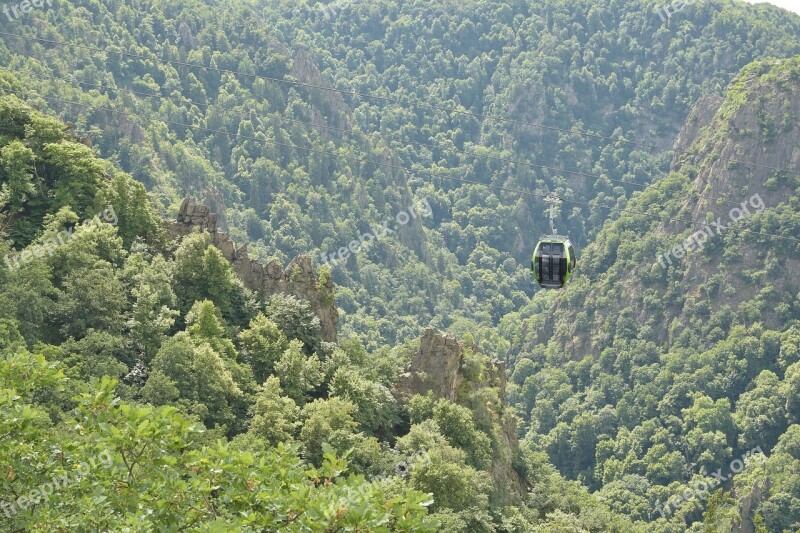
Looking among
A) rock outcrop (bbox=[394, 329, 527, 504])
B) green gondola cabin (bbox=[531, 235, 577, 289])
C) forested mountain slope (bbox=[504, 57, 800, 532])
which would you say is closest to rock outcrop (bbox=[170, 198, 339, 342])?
rock outcrop (bbox=[394, 329, 527, 504])

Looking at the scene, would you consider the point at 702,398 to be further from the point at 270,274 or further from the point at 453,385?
the point at 270,274

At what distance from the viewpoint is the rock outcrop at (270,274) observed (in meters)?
87.7

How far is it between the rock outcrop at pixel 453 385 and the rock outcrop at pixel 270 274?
561 cm

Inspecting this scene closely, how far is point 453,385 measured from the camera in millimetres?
89062

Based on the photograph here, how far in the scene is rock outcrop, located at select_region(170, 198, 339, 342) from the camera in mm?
87688

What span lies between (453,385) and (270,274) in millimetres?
12956

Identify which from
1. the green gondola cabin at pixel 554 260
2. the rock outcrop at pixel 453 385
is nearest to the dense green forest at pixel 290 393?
the rock outcrop at pixel 453 385

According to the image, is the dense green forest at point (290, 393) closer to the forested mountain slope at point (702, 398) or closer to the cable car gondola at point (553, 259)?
the forested mountain slope at point (702, 398)

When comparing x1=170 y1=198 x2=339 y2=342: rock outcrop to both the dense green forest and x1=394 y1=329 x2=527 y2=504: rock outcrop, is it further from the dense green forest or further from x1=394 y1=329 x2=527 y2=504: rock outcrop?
x1=394 y1=329 x2=527 y2=504: rock outcrop

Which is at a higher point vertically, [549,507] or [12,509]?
[549,507]

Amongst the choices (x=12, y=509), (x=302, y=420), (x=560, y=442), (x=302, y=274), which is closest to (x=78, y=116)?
(x=560, y=442)

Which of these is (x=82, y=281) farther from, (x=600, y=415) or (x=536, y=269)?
(x=600, y=415)

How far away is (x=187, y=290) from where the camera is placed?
3310 inches

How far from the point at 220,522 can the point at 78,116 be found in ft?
527
